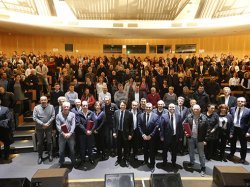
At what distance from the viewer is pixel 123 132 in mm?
5934

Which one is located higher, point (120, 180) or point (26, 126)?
point (26, 126)

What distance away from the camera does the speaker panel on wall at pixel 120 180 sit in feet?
13.4

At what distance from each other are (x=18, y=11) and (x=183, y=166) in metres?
9.18

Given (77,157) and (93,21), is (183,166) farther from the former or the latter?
(93,21)

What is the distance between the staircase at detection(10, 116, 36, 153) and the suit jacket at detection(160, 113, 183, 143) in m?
3.25

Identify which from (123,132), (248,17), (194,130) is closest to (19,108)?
(123,132)

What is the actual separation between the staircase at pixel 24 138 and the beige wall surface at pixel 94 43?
10.7m

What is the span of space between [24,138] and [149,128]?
3.67 metres

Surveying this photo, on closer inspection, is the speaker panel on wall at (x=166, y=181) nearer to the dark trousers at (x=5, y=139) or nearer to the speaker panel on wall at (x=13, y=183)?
the speaker panel on wall at (x=13, y=183)

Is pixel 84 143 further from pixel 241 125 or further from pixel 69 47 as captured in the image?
pixel 69 47

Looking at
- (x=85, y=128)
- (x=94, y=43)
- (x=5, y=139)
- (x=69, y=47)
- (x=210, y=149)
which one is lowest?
(x=210, y=149)

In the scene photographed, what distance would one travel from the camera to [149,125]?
5.77 m

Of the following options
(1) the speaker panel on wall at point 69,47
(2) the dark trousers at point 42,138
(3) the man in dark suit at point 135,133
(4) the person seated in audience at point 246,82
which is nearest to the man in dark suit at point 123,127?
(3) the man in dark suit at point 135,133

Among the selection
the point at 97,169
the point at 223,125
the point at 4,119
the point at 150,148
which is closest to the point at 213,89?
the point at 223,125
